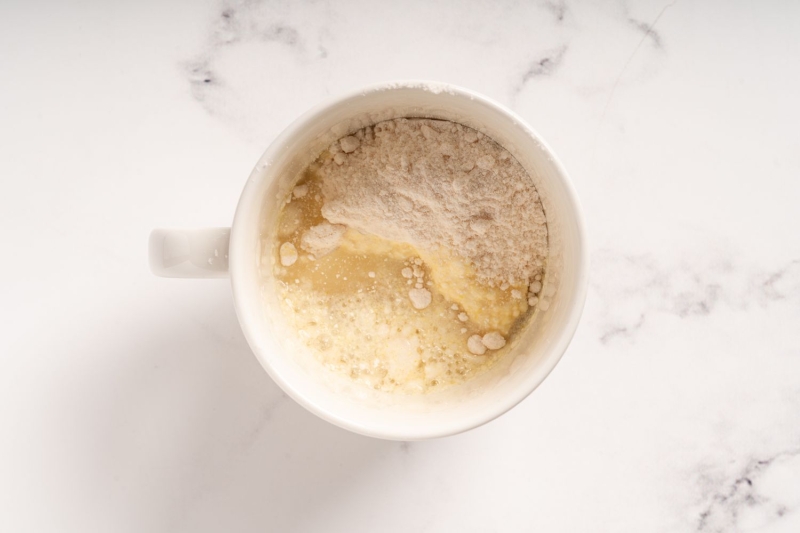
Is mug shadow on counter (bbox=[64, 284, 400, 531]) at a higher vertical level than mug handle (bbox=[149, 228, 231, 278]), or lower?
lower

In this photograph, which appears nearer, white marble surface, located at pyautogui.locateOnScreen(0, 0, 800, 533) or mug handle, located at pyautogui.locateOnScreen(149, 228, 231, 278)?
mug handle, located at pyautogui.locateOnScreen(149, 228, 231, 278)

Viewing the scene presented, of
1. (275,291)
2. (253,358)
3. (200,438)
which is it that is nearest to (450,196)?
(275,291)

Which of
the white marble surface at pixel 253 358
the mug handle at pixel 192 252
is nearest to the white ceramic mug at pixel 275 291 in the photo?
the mug handle at pixel 192 252

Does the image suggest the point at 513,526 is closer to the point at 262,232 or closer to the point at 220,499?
the point at 220,499

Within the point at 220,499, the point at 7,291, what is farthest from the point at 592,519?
the point at 7,291

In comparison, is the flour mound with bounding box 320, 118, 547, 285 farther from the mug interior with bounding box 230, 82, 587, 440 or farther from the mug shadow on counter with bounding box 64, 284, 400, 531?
the mug shadow on counter with bounding box 64, 284, 400, 531

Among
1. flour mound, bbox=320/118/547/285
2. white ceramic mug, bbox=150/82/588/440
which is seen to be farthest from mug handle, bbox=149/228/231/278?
flour mound, bbox=320/118/547/285

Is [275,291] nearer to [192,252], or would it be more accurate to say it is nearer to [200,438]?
[192,252]
